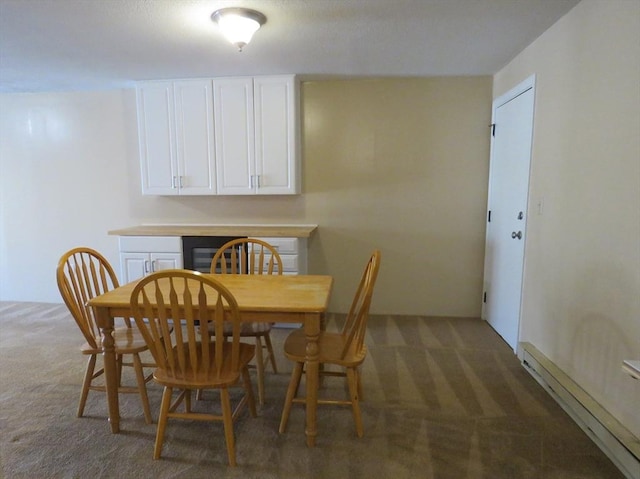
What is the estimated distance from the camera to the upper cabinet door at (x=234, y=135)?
349cm

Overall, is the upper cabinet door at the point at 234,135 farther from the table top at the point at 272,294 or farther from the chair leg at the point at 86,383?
the chair leg at the point at 86,383

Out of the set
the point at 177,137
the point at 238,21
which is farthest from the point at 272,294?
the point at 177,137

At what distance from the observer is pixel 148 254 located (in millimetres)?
3504

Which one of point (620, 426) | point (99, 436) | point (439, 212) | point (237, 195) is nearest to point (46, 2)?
point (237, 195)

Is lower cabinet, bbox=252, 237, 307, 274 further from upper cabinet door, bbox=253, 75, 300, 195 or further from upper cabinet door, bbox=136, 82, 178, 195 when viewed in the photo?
upper cabinet door, bbox=136, 82, 178, 195

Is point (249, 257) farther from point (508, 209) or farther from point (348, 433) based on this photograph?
point (508, 209)

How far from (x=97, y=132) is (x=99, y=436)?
3.20 meters

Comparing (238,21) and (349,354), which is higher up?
(238,21)

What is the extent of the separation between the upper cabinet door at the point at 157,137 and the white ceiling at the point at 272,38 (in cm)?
17

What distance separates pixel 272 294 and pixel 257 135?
6.59ft

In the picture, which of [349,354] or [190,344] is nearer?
[190,344]

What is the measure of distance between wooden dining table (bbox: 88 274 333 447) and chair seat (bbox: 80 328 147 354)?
0.28ft

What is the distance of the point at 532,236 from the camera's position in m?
2.67

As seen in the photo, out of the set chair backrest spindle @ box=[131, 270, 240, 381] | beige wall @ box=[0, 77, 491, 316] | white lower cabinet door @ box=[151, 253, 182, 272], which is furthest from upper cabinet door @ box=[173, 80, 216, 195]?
chair backrest spindle @ box=[131, 270, 240, 381]
